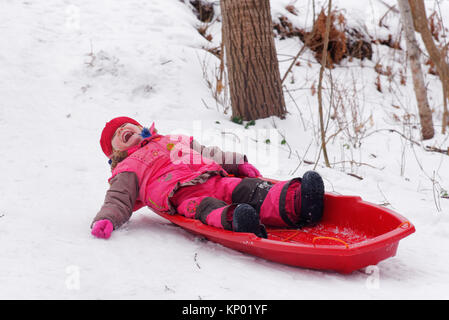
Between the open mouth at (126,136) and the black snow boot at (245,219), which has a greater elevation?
the open mouth at (126,136)

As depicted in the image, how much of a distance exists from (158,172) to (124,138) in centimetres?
36

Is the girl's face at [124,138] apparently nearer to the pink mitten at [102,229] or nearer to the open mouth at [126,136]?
the open mouth at [126,136]

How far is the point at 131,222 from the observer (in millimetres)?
2438

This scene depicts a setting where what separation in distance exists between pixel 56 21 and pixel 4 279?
514 cm

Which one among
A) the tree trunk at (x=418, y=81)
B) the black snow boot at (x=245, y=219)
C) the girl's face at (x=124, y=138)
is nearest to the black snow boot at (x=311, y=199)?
the black snow boot at (x=245, y=219)

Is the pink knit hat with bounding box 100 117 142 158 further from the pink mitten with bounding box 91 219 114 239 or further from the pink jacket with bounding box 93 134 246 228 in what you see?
the pink mitten with bounding box 91 219 114 239

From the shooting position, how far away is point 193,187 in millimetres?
2395

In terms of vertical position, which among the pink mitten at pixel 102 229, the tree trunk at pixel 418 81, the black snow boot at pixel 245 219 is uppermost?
the tree trunk at pixel 418 81

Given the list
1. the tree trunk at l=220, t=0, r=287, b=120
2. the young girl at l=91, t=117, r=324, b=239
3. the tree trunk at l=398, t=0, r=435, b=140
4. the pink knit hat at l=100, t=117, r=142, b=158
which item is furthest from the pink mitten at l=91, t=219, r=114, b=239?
the tree trunk at l=398, t=0, r=435, b=140

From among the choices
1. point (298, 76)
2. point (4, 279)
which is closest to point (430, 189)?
point (4, 279)

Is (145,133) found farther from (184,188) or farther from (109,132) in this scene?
(184,188)

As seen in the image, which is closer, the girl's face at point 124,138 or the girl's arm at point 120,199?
the girl's arm at point 120,199

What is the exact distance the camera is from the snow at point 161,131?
5.47 ft
